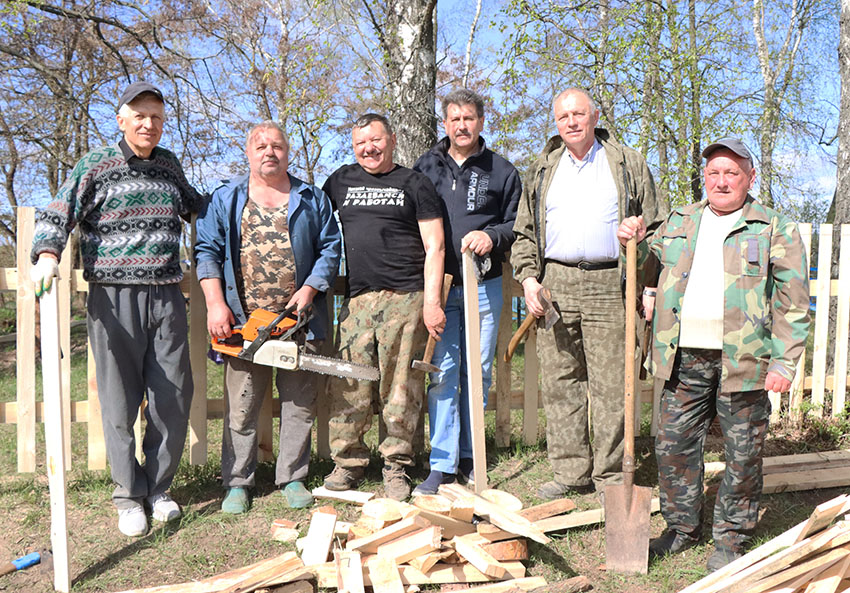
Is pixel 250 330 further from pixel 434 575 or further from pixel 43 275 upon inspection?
pixel 434 575

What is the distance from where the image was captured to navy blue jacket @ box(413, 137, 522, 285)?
3994 millimetres

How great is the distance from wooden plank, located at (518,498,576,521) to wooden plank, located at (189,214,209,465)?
2198mm

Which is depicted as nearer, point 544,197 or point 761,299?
point 761,299

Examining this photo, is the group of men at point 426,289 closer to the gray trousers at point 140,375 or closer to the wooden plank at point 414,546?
the gray trousers at point 140,375

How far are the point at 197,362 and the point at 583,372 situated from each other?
2498 millimetres

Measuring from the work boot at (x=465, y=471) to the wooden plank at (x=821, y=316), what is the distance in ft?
10.3

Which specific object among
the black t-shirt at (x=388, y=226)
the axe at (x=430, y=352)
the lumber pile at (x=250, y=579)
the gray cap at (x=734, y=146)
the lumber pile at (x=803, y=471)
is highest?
the gray cap at (x=734, y=146)

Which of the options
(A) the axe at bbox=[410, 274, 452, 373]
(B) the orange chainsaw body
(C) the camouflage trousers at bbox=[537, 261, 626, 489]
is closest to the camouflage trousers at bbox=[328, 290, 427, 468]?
(A) the axe at bbox=[410, 274, 452, 373]

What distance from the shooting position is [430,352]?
3.78m

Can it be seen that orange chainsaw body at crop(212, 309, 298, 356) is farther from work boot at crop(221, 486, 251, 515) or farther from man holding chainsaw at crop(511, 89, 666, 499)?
man holding chainsaw at crop(511, 89, 666, 499)

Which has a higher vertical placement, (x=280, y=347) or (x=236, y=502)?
(x=280, y=347)

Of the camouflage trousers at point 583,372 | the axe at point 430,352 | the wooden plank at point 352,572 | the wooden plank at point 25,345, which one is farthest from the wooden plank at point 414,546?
the wooden plank at point 25,345

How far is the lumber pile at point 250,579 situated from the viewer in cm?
284

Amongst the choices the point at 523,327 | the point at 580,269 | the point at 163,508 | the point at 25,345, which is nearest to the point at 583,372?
the point at 523,327
